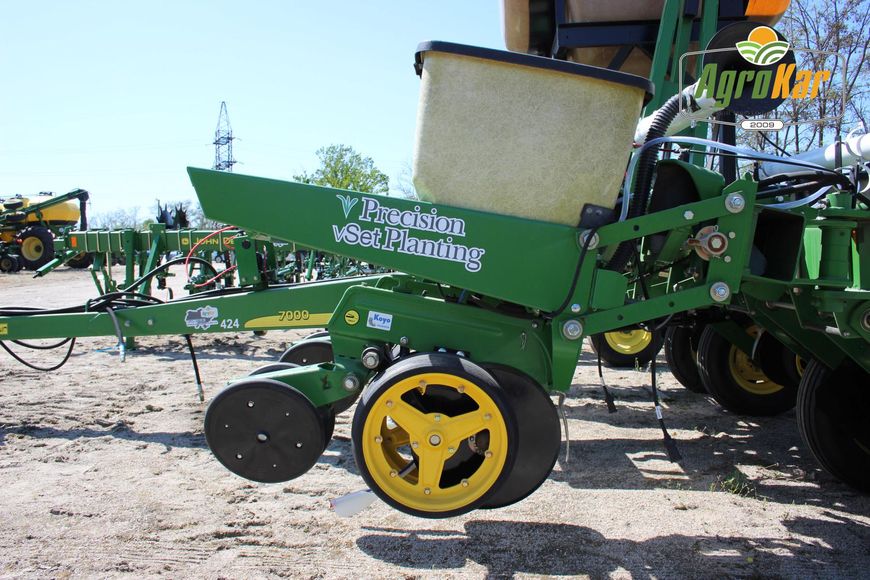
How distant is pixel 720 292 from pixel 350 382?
1.61 meters

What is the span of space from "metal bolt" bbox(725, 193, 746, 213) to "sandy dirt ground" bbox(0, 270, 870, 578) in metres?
1.59

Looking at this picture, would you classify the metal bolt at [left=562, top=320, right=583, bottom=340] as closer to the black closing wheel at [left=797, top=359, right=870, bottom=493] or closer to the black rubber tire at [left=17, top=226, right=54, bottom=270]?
the black closing wheel at [left=797, top=359, right=870, bottom=493]

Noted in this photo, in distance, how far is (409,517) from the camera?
3482mm

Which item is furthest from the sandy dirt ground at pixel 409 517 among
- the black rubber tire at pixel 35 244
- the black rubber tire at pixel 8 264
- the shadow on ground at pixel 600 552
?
the black rubber tire at pixel 35 244

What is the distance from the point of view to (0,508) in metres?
3.58

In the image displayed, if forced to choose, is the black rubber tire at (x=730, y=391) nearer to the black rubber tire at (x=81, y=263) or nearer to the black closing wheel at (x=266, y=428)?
the black closing wheel at (x=266, y=428)

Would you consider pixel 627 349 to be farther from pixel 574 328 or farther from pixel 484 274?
pixel 484 274

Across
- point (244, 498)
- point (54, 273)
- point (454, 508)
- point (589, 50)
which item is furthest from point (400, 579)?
point (54, 273)

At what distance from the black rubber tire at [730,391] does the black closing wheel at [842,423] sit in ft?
5.28

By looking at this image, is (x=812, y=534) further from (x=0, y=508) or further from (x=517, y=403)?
(x=0, y=508)

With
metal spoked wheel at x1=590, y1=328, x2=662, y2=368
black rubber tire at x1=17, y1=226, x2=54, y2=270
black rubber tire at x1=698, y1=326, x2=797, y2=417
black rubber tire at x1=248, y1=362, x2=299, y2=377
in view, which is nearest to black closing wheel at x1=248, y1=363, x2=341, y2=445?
black rubber tire at x1=248, y1=362, x2=299, y2=377

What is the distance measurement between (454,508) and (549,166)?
55.5 inches

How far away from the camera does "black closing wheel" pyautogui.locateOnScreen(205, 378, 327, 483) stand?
281 cm

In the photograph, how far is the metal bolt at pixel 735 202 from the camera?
109 inches
